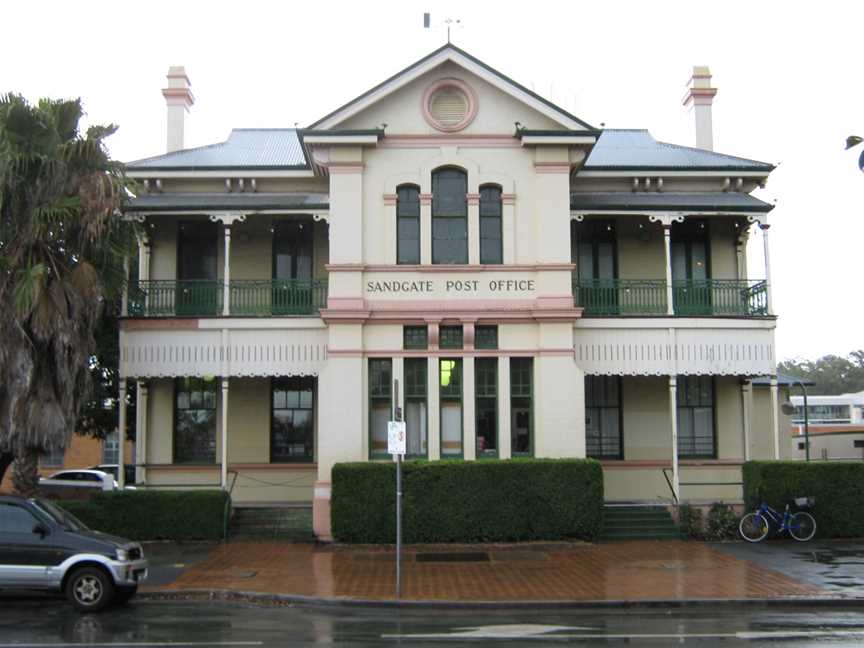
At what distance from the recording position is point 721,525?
2122cm

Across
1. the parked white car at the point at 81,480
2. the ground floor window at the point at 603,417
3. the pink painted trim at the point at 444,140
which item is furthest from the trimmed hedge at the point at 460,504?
the parked white car at the point at 81,480

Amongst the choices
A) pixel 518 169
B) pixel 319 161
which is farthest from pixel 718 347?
pixel 319 161

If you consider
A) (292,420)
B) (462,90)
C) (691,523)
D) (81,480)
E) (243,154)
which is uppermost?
(462,90)

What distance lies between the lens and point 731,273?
24781 millimetres

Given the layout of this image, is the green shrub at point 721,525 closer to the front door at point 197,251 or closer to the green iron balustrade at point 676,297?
the green iron balustrade at point 676,297

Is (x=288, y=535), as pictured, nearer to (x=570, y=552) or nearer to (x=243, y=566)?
(x=243, y=566)

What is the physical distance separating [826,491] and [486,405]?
7.69 meters

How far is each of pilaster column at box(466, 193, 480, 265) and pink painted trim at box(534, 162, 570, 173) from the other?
1525 mm

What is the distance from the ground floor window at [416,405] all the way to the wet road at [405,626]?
758 centimetres

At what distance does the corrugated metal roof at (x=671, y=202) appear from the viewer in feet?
73.9

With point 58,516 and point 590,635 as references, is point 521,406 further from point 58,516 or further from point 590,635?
point 58,516

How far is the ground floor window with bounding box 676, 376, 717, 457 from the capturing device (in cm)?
2441

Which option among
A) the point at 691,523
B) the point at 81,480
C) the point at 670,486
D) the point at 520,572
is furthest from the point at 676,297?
the point at 81,480

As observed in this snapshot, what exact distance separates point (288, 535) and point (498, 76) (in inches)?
451
